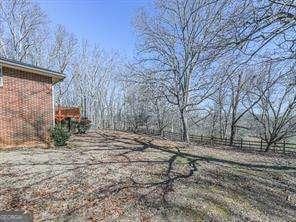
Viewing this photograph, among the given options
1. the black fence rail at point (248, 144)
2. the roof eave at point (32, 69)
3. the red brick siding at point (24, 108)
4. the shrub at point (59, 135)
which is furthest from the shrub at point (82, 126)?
the shrub at point (59, 135)

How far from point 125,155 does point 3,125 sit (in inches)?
220

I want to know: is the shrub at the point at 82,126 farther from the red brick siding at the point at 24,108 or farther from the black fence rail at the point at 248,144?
the red brick siding at the point at 24,108

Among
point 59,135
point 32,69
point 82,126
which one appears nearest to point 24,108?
point 32,69

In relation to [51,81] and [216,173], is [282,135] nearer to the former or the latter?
[216,173]

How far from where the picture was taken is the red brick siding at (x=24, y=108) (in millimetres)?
13883

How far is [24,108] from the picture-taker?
14562mm

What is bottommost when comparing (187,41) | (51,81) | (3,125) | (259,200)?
(259,200)

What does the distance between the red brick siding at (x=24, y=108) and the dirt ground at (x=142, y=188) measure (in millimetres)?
1908

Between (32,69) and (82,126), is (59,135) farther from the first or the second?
(82,126)

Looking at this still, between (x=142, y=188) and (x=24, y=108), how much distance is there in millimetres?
8578

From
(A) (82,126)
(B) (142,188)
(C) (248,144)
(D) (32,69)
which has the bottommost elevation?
(B) (142,188)

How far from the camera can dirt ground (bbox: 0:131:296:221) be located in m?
6.93

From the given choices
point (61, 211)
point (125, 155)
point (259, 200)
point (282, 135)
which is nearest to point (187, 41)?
point (282, 135)

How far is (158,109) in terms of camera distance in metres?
38.4
